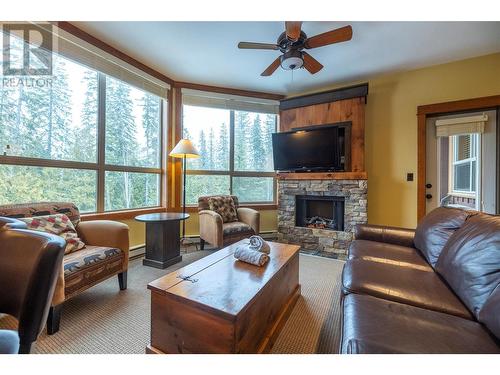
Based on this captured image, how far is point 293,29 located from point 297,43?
35cm

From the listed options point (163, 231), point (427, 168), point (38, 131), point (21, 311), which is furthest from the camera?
point (427, 168)

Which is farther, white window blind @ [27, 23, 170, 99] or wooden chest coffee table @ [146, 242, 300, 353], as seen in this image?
white window blind @ [27, 23, 170, 99]

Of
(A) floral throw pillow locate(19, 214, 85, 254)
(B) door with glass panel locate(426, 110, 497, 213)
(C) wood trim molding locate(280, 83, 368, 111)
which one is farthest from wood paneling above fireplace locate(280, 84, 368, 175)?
(A) floral throw pillow locate(19, 214, 85, 254)

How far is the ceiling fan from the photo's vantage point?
197 cm

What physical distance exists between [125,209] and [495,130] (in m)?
5.01

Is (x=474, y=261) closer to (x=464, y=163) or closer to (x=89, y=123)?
(x=464, y=163)

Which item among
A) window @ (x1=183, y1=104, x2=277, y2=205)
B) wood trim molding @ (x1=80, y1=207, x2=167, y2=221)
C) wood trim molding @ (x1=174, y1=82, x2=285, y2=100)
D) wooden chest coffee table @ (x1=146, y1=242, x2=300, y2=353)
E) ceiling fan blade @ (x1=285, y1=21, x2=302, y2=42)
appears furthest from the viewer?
window @ (x1=183, y1=104, x2=277, y2=205)

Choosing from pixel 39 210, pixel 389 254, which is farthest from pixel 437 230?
pixel 39 210

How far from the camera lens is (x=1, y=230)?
1.04 meters

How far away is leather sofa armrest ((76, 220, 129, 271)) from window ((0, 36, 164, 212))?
0.75 m

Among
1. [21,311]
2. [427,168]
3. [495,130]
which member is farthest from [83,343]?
[495,130]

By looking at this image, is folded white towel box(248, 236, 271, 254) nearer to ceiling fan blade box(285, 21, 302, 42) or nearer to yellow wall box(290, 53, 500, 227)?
ceiling fan blade box(285, 21, 302, 42)
